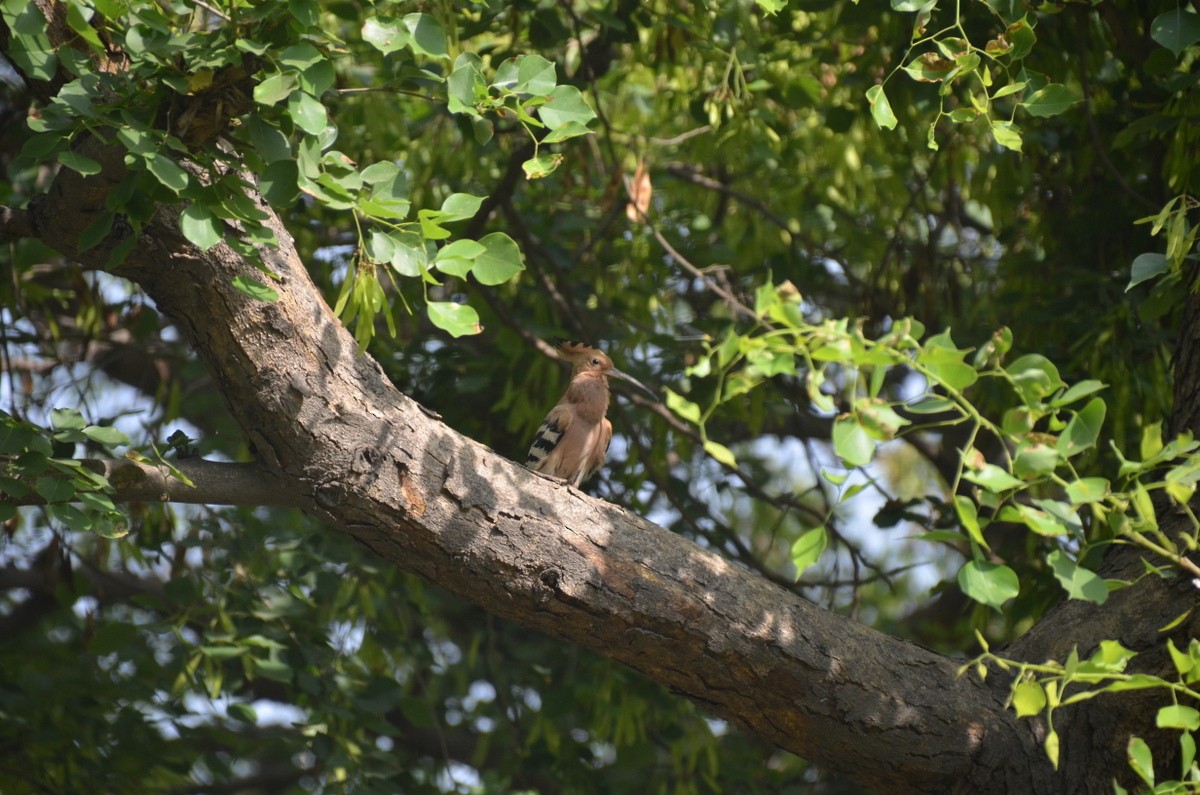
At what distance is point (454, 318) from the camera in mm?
2547

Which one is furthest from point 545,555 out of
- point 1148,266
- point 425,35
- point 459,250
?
point 1148,266

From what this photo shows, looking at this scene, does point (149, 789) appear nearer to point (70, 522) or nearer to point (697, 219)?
point (70, 522)

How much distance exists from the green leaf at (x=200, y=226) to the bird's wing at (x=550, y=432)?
8.53 ft

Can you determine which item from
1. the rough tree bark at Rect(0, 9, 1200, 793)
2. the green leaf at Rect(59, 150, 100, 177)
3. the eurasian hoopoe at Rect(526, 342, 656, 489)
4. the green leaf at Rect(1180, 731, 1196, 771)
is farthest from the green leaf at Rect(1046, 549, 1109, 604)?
the eurasian hoopoe at Rect(526, 342, 656, 489)

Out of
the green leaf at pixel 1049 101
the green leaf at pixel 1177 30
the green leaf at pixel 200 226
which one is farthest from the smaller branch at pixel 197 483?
the green leaf at pixel 1177 30

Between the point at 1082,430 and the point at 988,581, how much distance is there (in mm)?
→ 353

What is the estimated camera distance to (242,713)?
426 centimetres

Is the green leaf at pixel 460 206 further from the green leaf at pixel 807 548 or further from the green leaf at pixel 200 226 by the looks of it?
the green leaf at pixel 807 548

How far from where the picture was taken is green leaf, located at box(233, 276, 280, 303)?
2.73 meters

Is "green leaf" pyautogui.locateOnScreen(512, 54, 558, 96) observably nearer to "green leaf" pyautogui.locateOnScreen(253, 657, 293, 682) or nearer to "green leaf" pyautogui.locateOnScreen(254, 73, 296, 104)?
"green leaf" pyautogui.locateOnScreen(254, 73, 296, 104)

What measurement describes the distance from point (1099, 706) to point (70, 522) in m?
2.80

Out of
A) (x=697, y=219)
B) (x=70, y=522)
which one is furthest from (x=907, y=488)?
(x=70, y=522)

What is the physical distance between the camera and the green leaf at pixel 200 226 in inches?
96.4

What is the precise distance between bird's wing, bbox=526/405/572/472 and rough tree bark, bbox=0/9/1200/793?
1595 millimetres
